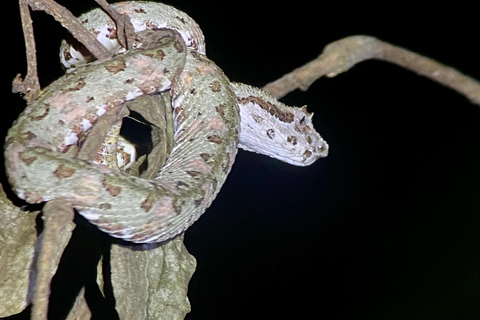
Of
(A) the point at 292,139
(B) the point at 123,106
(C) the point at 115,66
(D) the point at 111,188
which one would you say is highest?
(C) the point at 115,66

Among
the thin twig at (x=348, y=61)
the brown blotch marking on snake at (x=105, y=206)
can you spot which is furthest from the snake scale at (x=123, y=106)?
the thin twig at (x=348, y=61)

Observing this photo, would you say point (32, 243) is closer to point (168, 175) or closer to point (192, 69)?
point (168, 175)

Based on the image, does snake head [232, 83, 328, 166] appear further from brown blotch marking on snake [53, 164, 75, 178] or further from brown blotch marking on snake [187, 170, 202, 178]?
brown blotch marking on snake [53, 164, 75, 178]

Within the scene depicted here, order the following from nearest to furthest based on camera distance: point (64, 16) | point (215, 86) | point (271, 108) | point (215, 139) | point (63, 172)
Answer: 1. point (63, 172)
2. point (64, 16)
3. point (215, 139)
4. point (215, 86)
5. point (271, 108)

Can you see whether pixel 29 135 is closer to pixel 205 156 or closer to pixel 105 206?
pixel 105 206

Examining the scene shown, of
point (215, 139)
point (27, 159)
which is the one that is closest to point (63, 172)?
point (27, 159)

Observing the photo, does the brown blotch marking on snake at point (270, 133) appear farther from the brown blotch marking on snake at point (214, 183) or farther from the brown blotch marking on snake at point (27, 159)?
the brown blotch marking on snake at point (27, 159)

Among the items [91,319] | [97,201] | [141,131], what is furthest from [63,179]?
[141,131]
